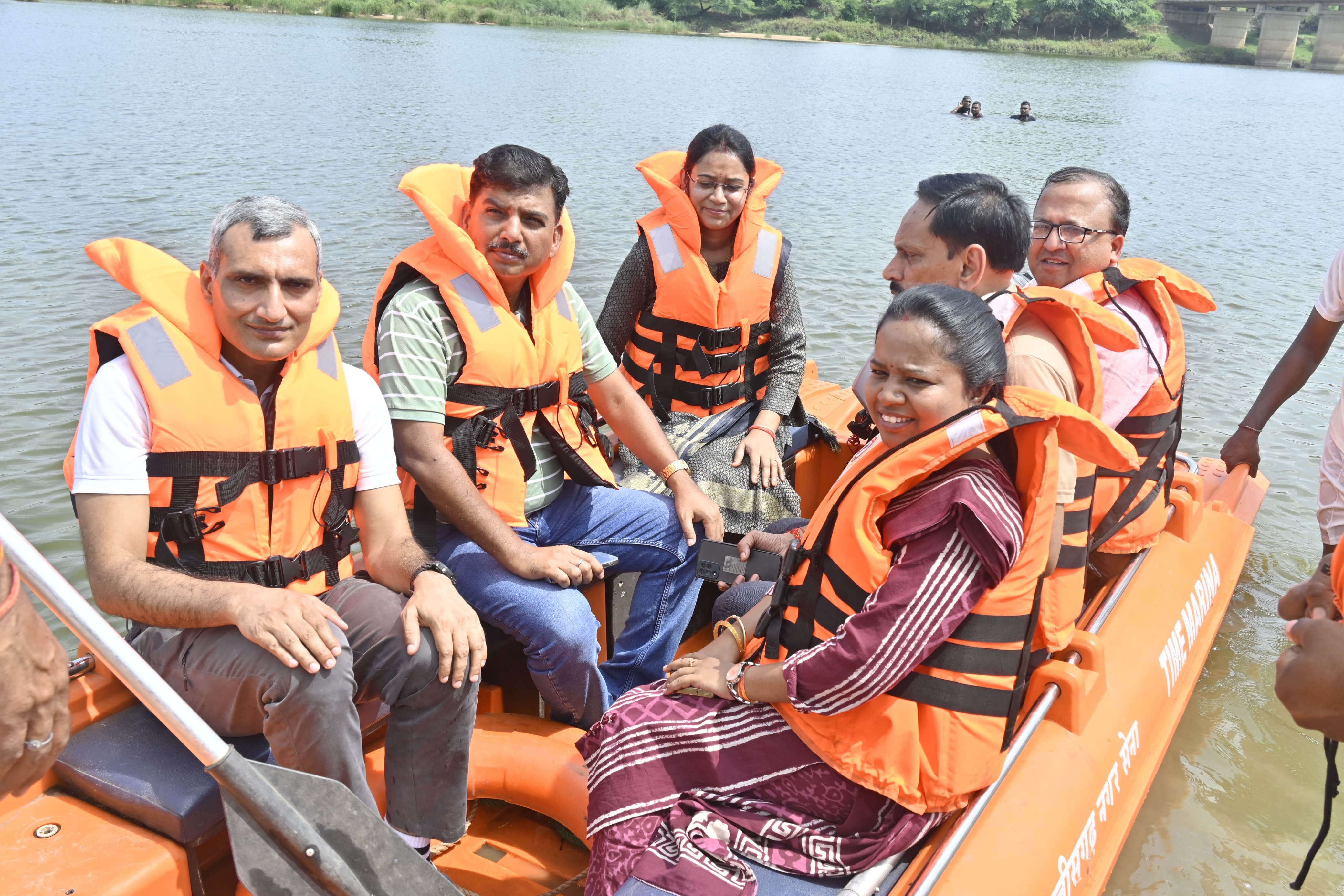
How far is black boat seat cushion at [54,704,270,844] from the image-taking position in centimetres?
185

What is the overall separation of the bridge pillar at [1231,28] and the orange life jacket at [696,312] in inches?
2274

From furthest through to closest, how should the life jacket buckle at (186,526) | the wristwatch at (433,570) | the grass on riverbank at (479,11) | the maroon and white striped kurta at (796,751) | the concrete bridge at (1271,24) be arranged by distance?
the concrete bridge at (1271,24)
the grass on riverbank at (479,11)
the wristwatch at (433,570)
the life jacket buckle at (186,526)
the maroon and white striped kurta at (796,751)

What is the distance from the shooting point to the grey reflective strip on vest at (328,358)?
2283 mm

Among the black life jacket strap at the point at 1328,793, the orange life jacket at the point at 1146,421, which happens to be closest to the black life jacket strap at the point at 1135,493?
the orange life jacket at the point at 1146,421

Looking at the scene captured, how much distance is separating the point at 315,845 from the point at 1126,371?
7.28 feet

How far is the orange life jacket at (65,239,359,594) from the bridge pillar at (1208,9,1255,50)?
2349 inches

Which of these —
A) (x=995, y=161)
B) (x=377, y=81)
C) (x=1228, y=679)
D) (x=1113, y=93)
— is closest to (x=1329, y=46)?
(x=1113, y=93)

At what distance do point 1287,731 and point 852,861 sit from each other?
293 centimetres

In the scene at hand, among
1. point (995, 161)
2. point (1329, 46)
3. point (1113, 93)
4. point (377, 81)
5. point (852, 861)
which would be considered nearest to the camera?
point (852, 861)

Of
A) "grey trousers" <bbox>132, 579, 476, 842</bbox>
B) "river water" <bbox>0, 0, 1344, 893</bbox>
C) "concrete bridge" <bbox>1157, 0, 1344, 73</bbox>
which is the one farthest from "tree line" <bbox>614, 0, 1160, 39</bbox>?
"grey trousers" <bbox>132, 579, 476, 842</bbox>

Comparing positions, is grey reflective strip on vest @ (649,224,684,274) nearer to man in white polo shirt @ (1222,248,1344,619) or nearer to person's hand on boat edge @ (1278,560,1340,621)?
man in white polo shirt @ (1222,248,1344,619)

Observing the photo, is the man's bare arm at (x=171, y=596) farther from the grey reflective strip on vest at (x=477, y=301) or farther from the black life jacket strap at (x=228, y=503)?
the grey reflective strip on vest at (x=477, y=301)

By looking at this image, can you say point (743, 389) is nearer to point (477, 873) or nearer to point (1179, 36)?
point (477, 873)

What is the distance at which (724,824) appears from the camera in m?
1.91
